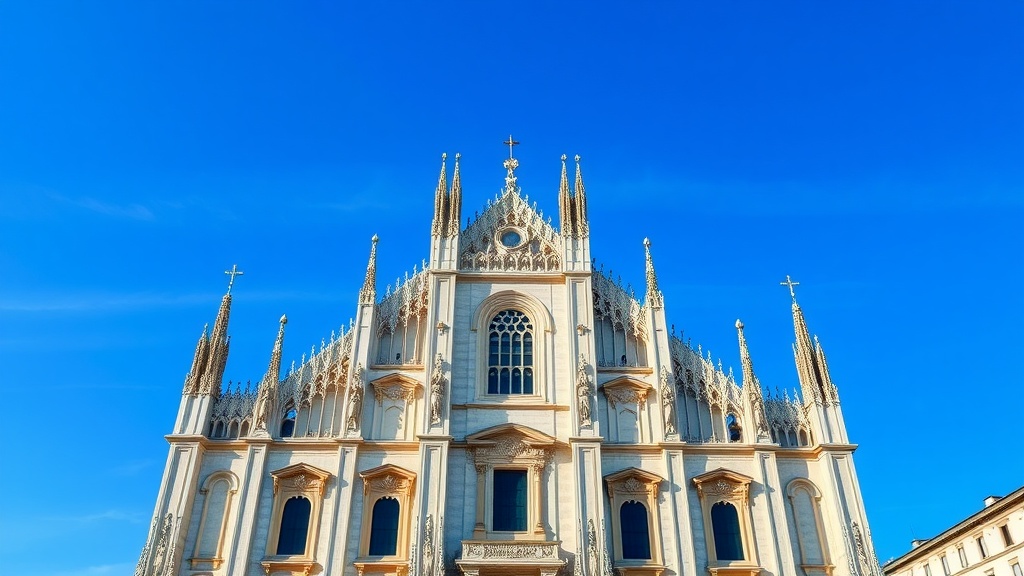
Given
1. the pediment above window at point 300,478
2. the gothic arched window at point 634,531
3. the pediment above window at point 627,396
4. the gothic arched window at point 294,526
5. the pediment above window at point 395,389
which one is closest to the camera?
the gothic arched window at point 294,526

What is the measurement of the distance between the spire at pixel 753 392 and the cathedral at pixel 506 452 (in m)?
0.08

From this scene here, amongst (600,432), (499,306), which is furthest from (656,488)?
(499,306)

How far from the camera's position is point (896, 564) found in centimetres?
5400

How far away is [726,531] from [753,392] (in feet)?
20.3

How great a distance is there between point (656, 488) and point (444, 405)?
30.6 feet

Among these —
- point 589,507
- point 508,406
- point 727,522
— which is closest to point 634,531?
point 589,507

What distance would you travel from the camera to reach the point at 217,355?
34.0m

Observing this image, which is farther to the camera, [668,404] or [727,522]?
[668,404]

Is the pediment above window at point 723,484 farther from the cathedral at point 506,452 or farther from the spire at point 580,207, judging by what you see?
the spire at point 580,207

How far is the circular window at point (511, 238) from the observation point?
127 feet

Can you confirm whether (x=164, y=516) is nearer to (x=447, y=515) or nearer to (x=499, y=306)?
(x=447, y=515)

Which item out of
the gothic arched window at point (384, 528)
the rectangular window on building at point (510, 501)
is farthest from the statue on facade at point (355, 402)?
the rectangular window on building at point (510, 501)

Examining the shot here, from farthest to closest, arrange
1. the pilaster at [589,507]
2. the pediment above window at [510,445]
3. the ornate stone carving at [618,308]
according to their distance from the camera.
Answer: the ornate stone carving at [618,308]
the pediment above window at [510,445]
the pilaster at [589,507]

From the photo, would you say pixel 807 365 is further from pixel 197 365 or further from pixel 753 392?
pixel 197 365
